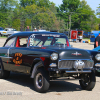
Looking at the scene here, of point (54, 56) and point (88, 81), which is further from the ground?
point (54, 56)

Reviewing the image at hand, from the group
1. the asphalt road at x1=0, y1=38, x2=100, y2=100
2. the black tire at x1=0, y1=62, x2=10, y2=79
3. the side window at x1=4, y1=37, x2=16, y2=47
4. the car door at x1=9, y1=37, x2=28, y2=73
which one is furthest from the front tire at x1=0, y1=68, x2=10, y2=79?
the side window at x1=4, y1=37, x2=16, y2=47

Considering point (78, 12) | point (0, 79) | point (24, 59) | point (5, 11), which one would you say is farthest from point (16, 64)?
point (78, 12)

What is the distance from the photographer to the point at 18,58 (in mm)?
8250

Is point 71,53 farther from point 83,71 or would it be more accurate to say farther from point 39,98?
point 39,98

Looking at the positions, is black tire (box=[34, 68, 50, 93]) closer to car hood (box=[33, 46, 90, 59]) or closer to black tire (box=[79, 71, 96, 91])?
car hood (box=[33, 46, 90, 59])

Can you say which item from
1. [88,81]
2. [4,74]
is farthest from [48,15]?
[88,81]

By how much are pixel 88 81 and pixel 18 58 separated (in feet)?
7.40

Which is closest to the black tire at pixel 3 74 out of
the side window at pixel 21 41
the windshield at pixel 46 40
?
the side window at pixel 21 41

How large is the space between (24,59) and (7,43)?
1.80m

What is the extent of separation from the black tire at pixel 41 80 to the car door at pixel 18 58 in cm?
86

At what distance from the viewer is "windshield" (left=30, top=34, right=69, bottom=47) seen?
27.7 feet

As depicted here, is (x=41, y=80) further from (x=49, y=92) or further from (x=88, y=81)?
(x=88, y=81)

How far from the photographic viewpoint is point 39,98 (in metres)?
6.53

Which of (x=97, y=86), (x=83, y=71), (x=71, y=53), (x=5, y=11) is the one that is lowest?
(x=97, y=86)
